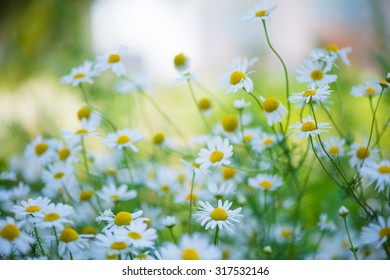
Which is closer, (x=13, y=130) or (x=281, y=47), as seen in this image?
(x=13, y=130)

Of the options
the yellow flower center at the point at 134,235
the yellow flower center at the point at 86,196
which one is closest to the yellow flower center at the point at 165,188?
the yellow flower center at the point at 86,196

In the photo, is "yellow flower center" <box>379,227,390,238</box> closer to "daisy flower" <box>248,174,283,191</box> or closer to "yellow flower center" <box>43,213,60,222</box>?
"daisy flower" <box>248,174,283,191</box>

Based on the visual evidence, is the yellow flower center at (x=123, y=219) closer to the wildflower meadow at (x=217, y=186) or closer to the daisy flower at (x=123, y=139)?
the wildflower meadow at (x=217, y=186)

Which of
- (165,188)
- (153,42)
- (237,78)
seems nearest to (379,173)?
(237,78)

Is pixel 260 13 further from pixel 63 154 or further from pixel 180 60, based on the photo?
pixel 63 154

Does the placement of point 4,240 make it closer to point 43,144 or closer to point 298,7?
point 43,144
